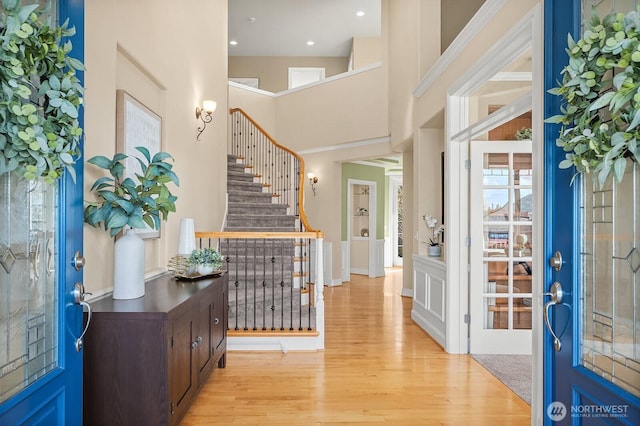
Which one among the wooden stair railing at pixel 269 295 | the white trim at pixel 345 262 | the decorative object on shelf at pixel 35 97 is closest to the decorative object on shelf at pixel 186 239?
the wooden stair railing at pixel 269 295

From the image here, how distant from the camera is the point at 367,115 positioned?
8.08 meters

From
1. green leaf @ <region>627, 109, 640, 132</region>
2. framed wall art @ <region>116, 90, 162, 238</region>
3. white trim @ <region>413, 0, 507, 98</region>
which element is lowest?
green leaf @ <region>627, 109, 640, 132</region>

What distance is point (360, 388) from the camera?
335 cm

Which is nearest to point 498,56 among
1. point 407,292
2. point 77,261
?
point 77,261

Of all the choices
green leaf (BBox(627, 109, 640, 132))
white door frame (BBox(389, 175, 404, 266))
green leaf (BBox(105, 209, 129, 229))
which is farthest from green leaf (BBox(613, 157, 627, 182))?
white door frame (BBox(389, 175, 404, 266))

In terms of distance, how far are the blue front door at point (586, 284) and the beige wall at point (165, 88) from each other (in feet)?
8.05

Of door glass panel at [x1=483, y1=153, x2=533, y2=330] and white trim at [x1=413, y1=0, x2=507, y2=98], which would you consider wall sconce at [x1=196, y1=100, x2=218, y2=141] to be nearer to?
white trim at [x1=413, y1=0, x2=507, y2=98]

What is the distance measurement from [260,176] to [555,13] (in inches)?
255

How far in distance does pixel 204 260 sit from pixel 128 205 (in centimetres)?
123

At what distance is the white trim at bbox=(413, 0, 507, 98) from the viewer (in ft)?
10.7

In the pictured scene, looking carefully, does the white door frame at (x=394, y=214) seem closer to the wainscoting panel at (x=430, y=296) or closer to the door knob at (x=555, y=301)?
the wainscoting panel at (x=430, y=296)

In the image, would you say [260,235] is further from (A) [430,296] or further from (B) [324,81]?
(B) [324,81]

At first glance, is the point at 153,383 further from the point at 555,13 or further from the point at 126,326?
the point at 555,13

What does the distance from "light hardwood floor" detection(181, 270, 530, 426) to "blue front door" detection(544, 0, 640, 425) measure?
129 centimetres
